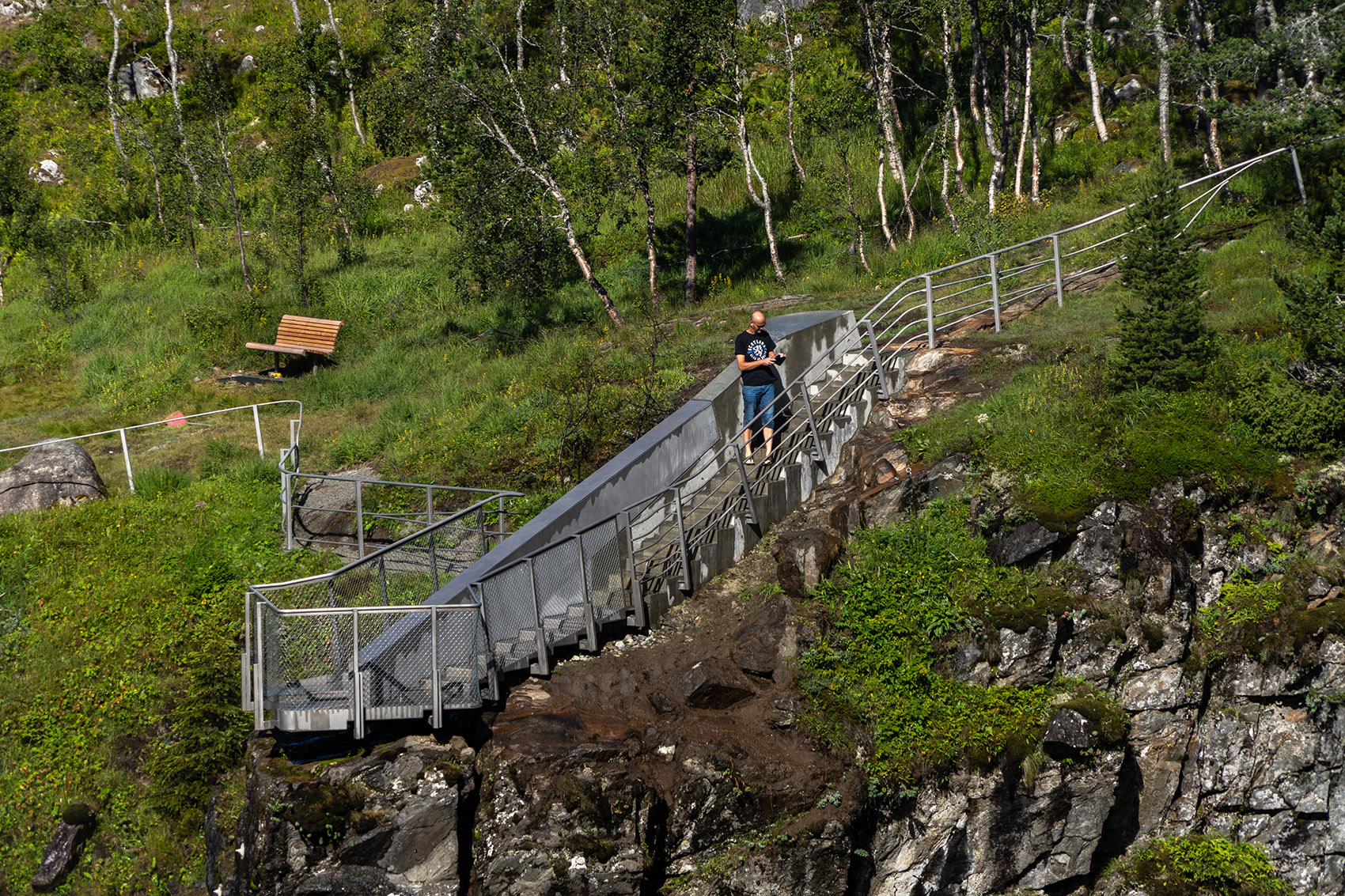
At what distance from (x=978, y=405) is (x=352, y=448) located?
31.8ft

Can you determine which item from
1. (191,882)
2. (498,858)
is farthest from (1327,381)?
(191,882)

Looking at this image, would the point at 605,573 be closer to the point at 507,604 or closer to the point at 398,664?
the point at 507,604

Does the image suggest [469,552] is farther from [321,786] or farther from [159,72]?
[159,72]

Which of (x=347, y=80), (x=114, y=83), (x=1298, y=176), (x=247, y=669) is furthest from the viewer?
(x=347, y=80)

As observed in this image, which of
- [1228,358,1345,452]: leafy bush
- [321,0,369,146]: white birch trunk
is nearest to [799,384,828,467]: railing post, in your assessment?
[1228,358,1345,452]: leafy bush

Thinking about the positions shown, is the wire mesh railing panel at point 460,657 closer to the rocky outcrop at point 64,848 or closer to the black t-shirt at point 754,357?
the black t-shirt at point 754,357

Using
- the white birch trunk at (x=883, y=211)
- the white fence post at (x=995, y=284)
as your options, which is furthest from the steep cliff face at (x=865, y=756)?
the white birch trunk at (x=883, y=211)

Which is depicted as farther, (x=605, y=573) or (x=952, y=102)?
(x=952, y=102)

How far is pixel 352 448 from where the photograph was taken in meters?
16.9

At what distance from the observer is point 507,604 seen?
30.8 ft

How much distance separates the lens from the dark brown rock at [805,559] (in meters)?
10.5

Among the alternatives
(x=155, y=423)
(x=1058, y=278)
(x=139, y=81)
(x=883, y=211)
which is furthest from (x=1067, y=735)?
(x=139, y=81)

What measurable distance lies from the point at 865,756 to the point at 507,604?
333cm

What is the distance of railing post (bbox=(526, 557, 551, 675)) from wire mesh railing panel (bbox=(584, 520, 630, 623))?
595 mm
